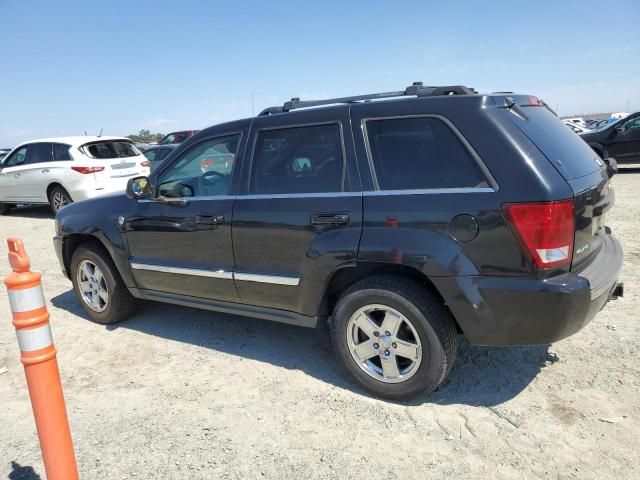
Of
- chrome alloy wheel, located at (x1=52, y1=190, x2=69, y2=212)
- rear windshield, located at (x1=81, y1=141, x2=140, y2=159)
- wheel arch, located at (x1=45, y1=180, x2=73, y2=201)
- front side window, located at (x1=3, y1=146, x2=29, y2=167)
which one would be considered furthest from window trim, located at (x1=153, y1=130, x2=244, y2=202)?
front side window, located at (x1=3, y1=146, x2=29, y2=167)

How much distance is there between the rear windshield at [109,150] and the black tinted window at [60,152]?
0.40 meters

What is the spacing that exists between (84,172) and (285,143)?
7.81 meters

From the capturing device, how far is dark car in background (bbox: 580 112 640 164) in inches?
473

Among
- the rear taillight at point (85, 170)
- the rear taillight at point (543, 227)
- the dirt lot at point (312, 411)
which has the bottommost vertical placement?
the dirt lot at point (312, 411)

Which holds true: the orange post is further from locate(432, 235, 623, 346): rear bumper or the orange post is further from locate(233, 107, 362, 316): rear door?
locate(432, 235, 623, 346): rear bumper

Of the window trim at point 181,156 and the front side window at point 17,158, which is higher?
the front side window at point 17,158

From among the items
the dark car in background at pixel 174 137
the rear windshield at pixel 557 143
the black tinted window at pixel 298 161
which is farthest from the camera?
the dark car in background at pixel 174 137

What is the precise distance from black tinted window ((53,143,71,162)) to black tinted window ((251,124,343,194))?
8222mm

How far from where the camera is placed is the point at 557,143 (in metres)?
2.89

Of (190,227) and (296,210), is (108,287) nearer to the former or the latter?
(190,227)

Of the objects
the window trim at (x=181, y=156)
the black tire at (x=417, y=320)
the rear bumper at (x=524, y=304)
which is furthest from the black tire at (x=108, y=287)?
the rear bumper at (x=524, y=304)

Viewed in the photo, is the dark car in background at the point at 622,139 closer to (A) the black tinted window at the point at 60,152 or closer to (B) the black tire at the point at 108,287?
(B) the black tire at the point at 108,287

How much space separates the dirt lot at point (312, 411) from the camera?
101 inches

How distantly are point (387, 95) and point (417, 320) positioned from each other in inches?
58.8
